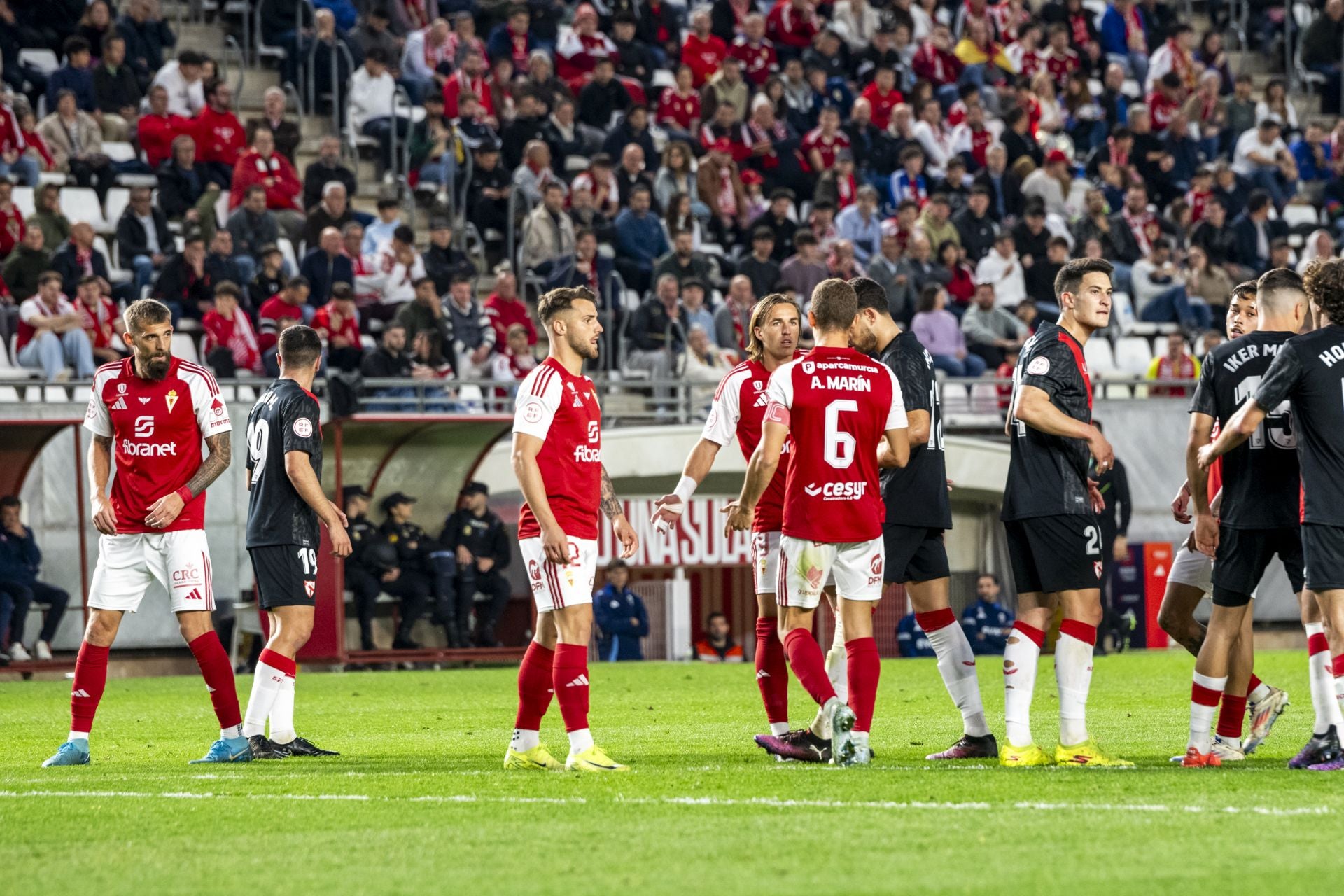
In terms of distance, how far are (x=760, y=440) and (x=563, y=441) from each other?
1.21 m

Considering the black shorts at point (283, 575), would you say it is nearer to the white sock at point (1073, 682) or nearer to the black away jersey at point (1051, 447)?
the black away jersey at point (1051, 447)

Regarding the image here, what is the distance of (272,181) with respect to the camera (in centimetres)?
2294

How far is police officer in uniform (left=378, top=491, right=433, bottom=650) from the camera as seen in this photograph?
20234 mm

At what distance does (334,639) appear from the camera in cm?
1959

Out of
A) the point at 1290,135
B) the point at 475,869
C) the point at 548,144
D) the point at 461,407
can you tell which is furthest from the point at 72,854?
the point at 1290,135

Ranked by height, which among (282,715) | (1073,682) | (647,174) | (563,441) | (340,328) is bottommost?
(282,715)

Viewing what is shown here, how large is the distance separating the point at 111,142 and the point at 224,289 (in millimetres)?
4062

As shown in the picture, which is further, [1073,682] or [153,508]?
[153,508]

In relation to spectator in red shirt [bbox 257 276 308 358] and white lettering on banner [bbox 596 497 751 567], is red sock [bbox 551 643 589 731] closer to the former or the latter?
spectator in red shirt [bbox 257 276 308 358]

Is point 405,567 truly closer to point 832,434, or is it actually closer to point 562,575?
point 562,575

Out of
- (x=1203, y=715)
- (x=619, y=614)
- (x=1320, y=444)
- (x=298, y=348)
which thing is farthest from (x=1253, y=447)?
(x=619, y=614)

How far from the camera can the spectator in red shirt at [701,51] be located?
1102 inches

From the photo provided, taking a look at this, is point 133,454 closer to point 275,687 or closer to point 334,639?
point 275,687

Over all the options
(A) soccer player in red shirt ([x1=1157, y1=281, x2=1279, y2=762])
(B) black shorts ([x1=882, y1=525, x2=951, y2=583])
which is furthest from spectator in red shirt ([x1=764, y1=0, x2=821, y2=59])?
(B) black shorts ([x1=882, y1=525, x2=951, y2=583])
